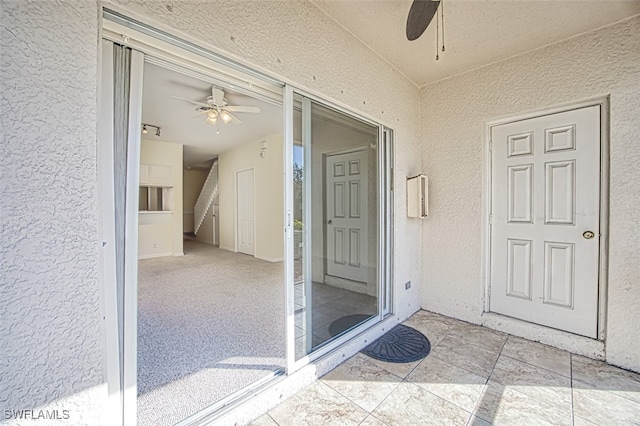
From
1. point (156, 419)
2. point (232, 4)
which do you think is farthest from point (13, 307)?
point (232, 4)

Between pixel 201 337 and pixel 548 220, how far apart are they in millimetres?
3443

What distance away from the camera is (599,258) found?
2.25 m

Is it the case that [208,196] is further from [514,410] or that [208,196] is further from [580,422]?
[580,422]

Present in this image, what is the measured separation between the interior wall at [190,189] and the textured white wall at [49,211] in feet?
32.1

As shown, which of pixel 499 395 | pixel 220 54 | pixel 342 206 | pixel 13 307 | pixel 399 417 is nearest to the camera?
pixel 13 307

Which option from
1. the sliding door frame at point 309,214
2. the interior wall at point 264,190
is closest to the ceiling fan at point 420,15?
the sliding door frame at point 309,214

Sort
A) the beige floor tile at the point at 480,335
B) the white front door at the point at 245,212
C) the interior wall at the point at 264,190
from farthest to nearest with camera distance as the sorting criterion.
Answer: the white front door at the point at 245,212 < the interior wall at the point at 264,190 < the beige floor tile at the point at 480,335

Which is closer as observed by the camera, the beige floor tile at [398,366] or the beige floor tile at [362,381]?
the beige floor tile at [362,381]

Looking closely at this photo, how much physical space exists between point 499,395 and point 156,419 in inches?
84.1

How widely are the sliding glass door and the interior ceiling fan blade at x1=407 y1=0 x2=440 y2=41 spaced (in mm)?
769

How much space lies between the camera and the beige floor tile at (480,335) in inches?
94.8

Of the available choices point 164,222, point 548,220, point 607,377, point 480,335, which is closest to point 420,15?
point 548,220

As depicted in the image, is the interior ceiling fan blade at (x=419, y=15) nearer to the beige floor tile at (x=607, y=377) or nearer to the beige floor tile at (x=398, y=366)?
the beige floor tile at (x=398, y=366)

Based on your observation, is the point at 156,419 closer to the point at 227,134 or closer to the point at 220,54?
the point at 220,54
